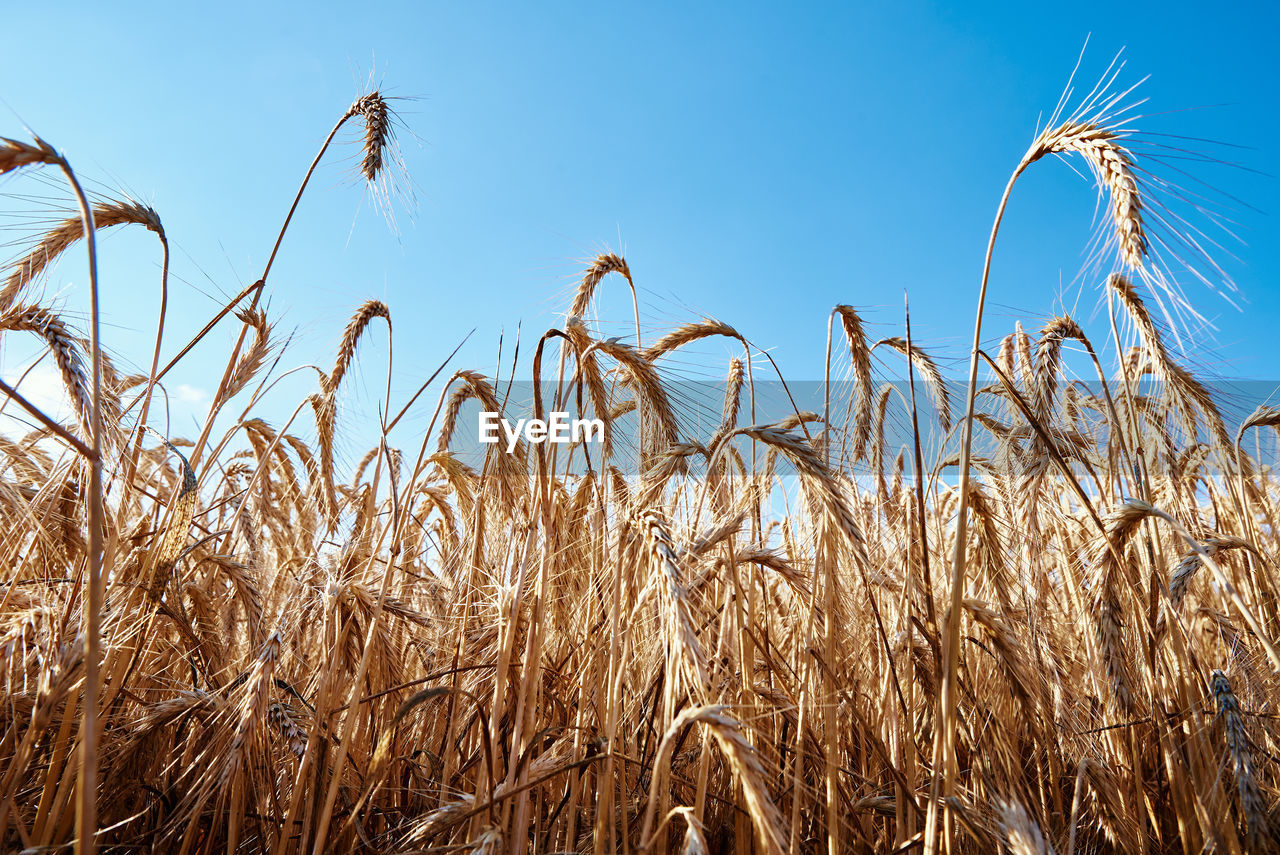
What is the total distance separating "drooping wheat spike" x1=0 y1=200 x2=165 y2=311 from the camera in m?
2.08

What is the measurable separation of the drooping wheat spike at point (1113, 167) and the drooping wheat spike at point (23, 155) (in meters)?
2.07

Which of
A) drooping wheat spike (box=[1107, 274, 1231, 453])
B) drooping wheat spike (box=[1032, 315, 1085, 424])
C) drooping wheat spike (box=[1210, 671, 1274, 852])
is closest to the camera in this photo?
drooping wheat spike (box=[1210, 671, 1274, 852])

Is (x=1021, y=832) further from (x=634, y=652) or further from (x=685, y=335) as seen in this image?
(x=685, y=335)

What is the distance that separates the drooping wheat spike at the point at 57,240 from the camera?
2.08m

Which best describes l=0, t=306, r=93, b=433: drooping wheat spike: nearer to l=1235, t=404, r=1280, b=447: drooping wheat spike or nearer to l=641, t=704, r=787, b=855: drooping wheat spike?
l=641, t=704, r=787, b=855: drooping wheat spike

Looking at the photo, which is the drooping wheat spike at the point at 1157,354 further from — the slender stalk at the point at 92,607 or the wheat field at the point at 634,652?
the slender stalk at the point at 92,607

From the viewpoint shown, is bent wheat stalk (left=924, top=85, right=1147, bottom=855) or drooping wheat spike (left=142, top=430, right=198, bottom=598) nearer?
bent wheat stalk (left=924, top=85, right=1147, bottom=855)

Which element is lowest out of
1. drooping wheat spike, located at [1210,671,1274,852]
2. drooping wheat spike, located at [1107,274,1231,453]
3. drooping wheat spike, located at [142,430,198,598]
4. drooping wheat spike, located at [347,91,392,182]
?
drooping wheat spike, located at [1210,671,1274,852]

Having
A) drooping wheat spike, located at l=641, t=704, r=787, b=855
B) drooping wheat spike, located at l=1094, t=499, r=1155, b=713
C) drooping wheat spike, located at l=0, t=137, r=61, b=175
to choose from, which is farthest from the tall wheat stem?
drooping wheat spike, located at l=0, t=137, r=61, b=175

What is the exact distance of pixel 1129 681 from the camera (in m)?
2.26

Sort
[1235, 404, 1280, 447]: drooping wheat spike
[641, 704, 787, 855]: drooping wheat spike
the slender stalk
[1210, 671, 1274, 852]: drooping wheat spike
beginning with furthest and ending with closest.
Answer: [1235, 404, 1280, 447]: drooping wheat spike → [1210, 671, 1274, 852]: drooping wheat spike → [641, 704, 787, 855]: drooping wheat spike → the slender stalk

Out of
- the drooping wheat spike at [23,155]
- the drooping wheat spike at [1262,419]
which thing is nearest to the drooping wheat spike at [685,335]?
the drooping wheat spike at [23,155]

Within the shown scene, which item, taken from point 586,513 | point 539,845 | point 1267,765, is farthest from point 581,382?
point 1267,765

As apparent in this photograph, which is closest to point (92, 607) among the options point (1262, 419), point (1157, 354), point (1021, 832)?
point (1021, 832)
